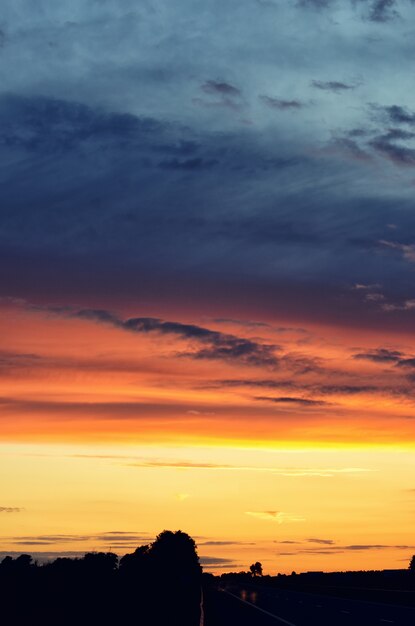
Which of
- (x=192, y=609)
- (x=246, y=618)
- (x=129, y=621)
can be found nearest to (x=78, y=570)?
(x=192, y=609)

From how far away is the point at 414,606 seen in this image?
5519 centimetres

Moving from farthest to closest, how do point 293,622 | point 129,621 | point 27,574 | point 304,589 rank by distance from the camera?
point 304,589 → point 27,574 → point 293,622 → point 129,621

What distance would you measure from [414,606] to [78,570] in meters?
20.1

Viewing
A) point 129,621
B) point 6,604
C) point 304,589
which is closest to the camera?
point 129,621

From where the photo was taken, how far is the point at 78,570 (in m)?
55.9

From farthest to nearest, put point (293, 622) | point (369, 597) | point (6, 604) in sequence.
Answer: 1. point (369, 597)
2. point (293, 622)
3. point (6, 604)

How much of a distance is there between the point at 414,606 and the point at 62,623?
1368 inches

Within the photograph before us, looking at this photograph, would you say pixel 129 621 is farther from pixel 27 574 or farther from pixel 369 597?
pixel 369 597

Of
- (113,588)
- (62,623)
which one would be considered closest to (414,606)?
(113,588)

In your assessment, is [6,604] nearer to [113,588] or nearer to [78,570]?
[113,588]

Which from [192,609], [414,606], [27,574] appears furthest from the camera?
[414,606]

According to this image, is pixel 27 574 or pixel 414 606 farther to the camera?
pixel 414 606

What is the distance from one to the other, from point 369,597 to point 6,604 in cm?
3985

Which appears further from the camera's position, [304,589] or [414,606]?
[304,589]
